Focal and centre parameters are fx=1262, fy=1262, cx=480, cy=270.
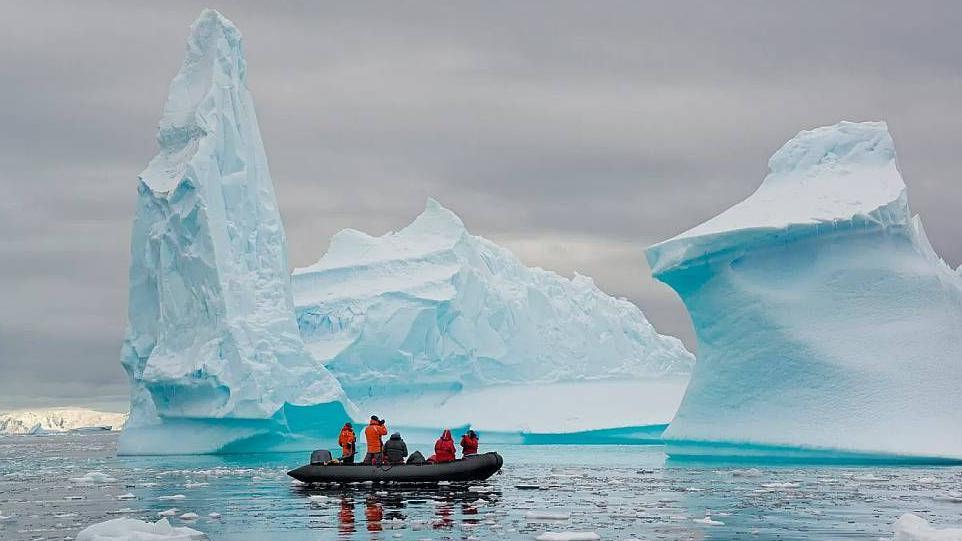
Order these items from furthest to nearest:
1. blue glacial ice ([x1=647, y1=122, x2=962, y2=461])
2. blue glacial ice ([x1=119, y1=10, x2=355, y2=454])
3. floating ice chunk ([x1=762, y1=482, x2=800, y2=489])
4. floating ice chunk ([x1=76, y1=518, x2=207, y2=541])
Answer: blue glacial ice ([x1=119, y1=10, x2=355, y2=454])
blue glacial ice ([x1=647, y1=122, x2=962, y2=461])
floating ice chunk ([x1=762, y1=482, x2=800, y2=489])
floating ice chunk ([x1=76, y1=518, x2=207, y2=541])

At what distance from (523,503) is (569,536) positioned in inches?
203

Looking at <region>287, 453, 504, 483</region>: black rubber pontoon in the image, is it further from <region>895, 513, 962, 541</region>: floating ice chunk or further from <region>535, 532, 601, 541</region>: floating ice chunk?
<region>895, 513, 962, 541</region>: floating ice chunk

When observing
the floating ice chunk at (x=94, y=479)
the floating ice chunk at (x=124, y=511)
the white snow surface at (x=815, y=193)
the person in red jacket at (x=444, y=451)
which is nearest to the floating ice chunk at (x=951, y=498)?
the person in red jacket at (x=444, y=451)

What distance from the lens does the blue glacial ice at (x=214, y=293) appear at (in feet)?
115

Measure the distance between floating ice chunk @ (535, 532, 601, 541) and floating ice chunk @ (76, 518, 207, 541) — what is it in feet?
12.9

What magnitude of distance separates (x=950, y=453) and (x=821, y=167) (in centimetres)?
800

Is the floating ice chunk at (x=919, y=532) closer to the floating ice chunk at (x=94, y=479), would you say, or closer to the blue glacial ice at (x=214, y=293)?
the floating ice chunk at (x=94, y=479)

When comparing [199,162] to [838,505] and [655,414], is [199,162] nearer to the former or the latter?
[655,414]

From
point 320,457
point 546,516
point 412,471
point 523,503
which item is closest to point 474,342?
point 320,457

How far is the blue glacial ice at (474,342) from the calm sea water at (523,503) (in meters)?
14.4

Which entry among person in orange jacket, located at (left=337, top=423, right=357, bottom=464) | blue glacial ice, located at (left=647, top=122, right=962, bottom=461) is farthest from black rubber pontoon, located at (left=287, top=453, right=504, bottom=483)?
blue glacial ice, located at (left=647, top=122, right=962, bottom=461)

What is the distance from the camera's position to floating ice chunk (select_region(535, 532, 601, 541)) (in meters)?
13.8

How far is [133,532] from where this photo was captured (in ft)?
45.2

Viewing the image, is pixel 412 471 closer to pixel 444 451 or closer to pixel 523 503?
pixel 444 451
